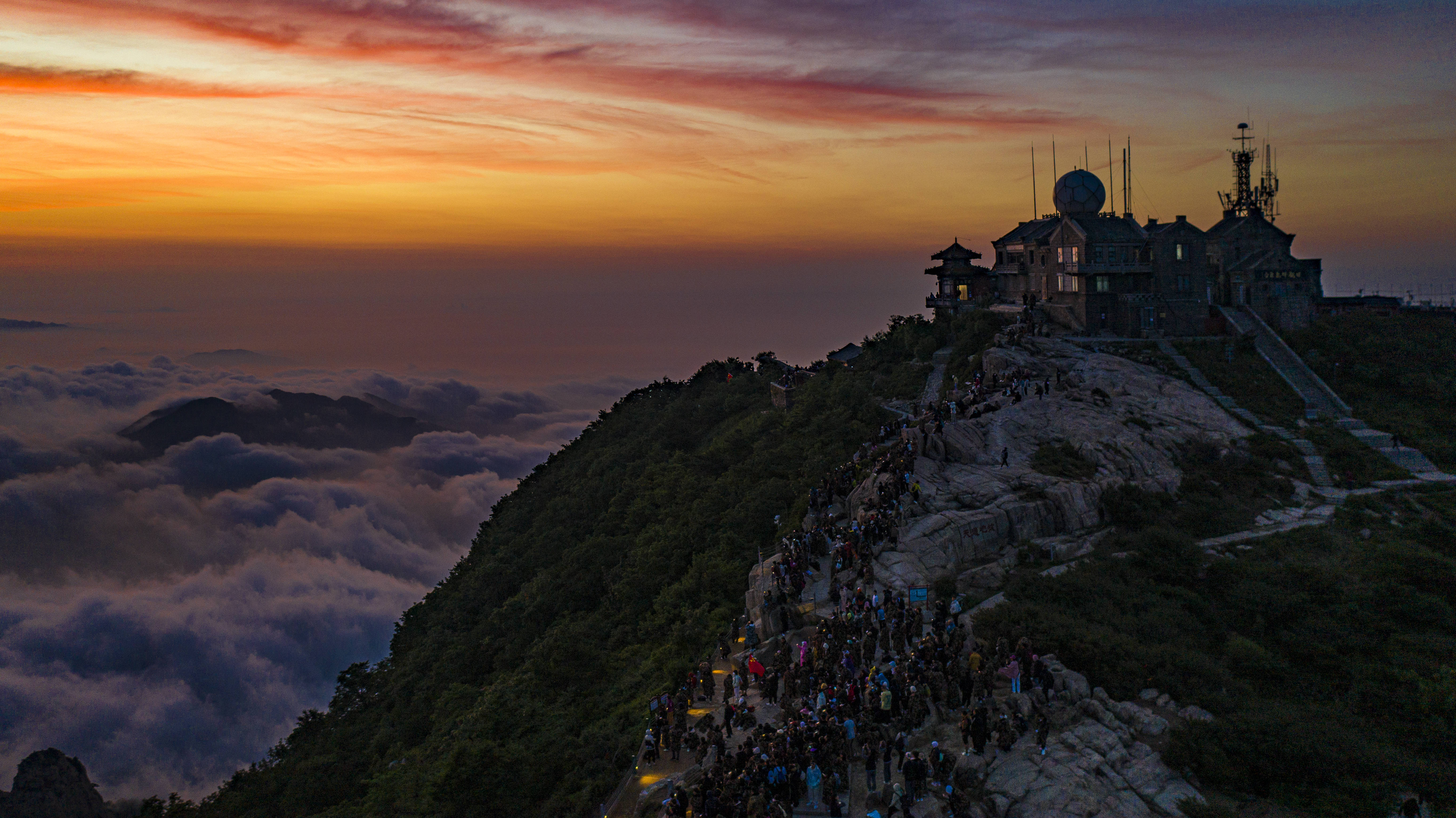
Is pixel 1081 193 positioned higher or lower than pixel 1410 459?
higher

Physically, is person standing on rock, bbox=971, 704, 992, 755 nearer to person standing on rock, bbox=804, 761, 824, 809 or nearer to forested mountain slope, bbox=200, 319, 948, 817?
person standing on rock, bbox=804, 761, 824, 809

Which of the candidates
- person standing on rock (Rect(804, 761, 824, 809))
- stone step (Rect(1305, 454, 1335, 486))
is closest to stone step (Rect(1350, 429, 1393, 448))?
stone step (Rect(1305, 454, 1335, 486))

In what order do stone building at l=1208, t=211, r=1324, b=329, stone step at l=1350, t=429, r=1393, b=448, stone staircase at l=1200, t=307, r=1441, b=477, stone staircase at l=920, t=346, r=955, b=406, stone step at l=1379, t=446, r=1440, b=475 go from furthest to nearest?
stone building at l=1208, t=211, r=1324, b=329 < stone staircase at l=920, t=346, r=955, b=406 < stone step at l=1350, t=429, r=1393, b=448 < stone staircase at l=1200, t=307, r=1441, b=477 < stone step at l=1379, t=446, r=1440, b=475

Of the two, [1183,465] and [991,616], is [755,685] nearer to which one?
[991,616]

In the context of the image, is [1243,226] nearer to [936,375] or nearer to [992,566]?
[936,375]

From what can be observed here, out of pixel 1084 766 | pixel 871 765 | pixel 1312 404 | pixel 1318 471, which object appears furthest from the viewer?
pixel 1312 404

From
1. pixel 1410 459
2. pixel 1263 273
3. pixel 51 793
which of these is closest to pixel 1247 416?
pixel 1410 459
